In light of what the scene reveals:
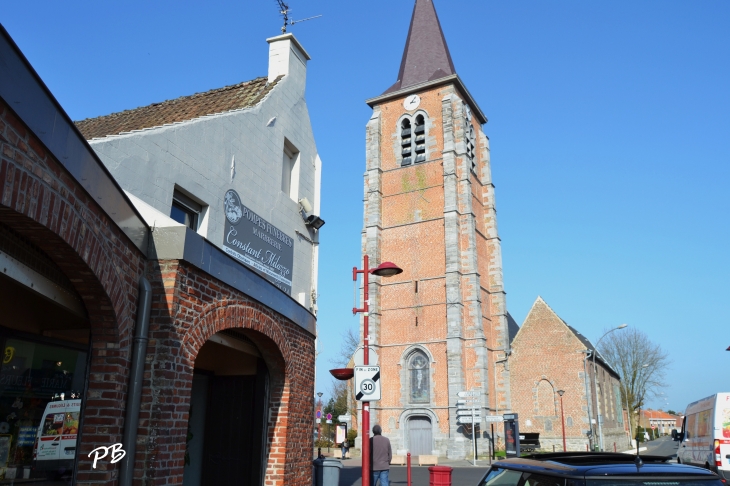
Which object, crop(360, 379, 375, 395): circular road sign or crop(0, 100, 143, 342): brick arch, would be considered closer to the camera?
crop(0, 100, 143, 342): brick arch

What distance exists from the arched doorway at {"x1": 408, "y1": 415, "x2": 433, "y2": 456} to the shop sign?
26632mm

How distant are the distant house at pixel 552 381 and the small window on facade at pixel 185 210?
3327 centimetres

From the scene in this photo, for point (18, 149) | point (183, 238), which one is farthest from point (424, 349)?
Result: point (18, 149)

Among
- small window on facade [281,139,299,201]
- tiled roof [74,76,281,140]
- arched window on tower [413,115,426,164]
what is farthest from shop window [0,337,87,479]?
arched window on tower [413,115,426,164]

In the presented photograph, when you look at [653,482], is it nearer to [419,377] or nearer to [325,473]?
[325,473]

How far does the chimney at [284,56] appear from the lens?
11.5m

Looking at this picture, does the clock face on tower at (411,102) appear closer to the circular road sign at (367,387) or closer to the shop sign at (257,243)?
the shop sign at (257,243)

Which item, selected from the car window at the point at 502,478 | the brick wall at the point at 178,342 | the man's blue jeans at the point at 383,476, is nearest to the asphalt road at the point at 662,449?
the man's blue jeans at the point at 383,476

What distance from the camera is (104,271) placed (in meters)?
4.72

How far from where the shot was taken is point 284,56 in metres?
11.6

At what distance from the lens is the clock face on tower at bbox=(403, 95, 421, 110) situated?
137 ft

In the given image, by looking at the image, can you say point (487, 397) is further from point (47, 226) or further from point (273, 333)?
point (47, 226)

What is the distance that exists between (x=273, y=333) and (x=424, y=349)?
95.1ft

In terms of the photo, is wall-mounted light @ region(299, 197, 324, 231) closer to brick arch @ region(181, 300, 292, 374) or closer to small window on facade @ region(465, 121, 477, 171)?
brick arch @ region(181, 300, 292, 374)
